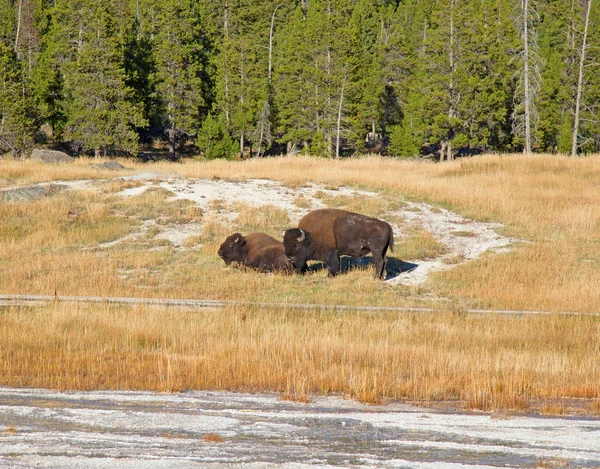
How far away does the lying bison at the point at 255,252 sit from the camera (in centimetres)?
1986

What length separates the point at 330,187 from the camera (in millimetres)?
31203

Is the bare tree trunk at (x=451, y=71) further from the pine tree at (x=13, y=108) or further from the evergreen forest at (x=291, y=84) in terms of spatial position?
the pine tree at (x=13, y=108)

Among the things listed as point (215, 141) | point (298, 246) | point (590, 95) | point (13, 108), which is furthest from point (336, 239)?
point (590, 95)

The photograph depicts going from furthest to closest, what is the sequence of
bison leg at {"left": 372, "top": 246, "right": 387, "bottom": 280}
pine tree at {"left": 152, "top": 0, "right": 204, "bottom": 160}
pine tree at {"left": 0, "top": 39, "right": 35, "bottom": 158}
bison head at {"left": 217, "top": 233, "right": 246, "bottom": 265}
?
pine tree at {"left": 152, "top": 0, "right": 204, "bottom": 160}
pine tree at {"left": 0, "top": 39, "right": 35, "bottom": 158}
bison head at {"left": 217, "top": 233, "right": 246, "bottom": 265}
bison leg at {"left": 372, "top": 246, "right": 387, "bottom": 280}

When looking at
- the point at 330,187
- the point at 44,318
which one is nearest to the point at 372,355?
the point at 44,318

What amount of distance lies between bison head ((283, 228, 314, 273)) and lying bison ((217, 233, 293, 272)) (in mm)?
600

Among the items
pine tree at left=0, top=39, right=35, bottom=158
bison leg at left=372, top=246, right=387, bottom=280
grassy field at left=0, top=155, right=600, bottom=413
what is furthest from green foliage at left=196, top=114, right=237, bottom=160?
bison leg at left=372, top=246, right=387, bottom=280

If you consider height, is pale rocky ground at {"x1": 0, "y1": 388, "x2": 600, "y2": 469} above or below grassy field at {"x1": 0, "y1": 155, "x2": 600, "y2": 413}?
above

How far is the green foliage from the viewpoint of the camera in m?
61.5

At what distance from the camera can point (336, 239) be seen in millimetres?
18781

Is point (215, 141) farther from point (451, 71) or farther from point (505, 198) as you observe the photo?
point (505, 198)

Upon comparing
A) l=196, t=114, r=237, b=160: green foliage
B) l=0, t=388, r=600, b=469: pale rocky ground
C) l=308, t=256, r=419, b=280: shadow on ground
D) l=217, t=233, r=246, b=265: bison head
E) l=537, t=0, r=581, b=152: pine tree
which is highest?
l=537, t=0, r=581, b=152: pine tree

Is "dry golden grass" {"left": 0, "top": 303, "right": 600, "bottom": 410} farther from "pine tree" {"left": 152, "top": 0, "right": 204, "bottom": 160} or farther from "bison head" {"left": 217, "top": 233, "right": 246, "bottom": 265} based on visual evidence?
"pine tree" {"left": 152, "top": 0, "right": 204, "bottom": 160}

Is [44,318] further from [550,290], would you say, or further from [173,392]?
[550,290]
